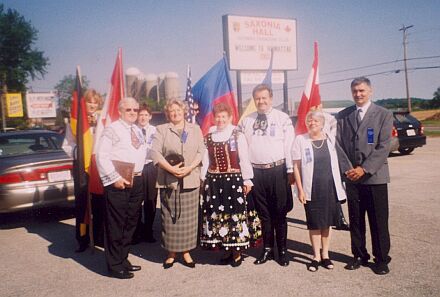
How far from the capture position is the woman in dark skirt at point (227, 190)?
4.30 metres

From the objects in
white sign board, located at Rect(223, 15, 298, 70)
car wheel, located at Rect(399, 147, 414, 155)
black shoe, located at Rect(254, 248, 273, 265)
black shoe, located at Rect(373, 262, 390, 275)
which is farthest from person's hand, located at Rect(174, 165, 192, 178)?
car wheel, located at Rect(399, 147, 414, 155)

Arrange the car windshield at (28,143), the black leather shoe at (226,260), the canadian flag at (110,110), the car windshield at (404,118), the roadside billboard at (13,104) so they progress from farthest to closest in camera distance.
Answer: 1. the roadside billboard at (13,104)
2. the car windshield at (404,118)
3. the car windshield at (28,143)
4. the canadian flag at (110,110)
5. the black leather shoe at (226,260)

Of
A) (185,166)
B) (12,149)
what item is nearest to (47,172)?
(12,149)

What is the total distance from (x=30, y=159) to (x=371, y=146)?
16.6 feet

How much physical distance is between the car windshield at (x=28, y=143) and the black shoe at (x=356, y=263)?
5327 millimetres

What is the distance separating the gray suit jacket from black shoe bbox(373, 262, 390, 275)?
81 cm

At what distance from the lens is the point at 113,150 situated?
420cm

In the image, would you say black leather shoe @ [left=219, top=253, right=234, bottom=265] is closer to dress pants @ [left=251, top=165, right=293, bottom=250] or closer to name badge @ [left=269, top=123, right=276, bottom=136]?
dress pants @ [left=251, top=165, right=293, bottom=250]

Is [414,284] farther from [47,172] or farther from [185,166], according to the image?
[47,172]

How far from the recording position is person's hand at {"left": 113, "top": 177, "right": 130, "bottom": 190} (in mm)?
4125

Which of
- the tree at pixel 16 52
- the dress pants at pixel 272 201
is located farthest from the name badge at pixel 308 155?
the tree at pixel 16 52

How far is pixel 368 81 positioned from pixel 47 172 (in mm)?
4859

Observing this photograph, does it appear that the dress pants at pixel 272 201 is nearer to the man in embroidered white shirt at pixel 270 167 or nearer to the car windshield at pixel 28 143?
the man in embroidered white shirt at pixel 270 167

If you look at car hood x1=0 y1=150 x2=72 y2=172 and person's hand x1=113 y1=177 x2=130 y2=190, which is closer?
person's hand x1=113 y1=177 x2=130 y2=190
